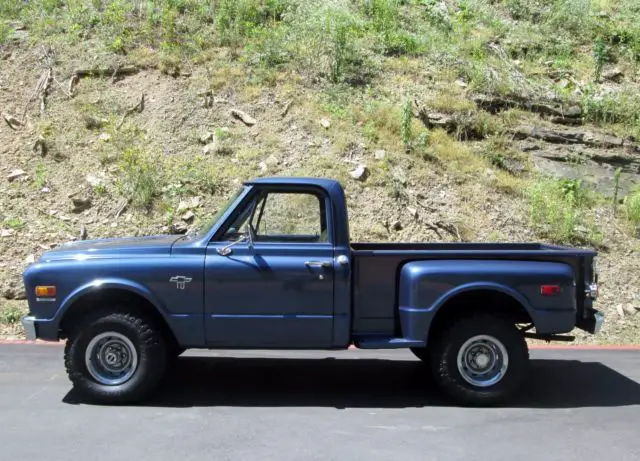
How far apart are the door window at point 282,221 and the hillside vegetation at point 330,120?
4.89 meters

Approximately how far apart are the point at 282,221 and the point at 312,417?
1.87m

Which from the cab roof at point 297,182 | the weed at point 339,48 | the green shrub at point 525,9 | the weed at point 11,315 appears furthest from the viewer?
the green shrub at point 525,9

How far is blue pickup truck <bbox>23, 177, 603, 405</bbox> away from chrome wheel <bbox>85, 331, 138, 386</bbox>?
10 millimetres

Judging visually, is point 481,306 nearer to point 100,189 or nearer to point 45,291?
point 45,291

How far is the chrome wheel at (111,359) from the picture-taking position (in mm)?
6383

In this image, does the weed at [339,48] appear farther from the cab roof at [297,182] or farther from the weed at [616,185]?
the cab roof at [297,182]

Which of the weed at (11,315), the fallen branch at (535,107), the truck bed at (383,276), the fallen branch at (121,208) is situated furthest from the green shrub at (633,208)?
the weed at (11,315)

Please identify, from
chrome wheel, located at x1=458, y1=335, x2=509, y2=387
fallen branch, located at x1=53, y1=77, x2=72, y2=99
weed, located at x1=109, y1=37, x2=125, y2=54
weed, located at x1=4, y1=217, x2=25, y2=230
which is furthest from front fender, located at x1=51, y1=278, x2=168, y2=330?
weed, located at x1=109, y1=37, x2=125, y2=54

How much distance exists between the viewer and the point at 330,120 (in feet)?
46.8

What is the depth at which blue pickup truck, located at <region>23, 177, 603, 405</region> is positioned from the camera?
20.8ft

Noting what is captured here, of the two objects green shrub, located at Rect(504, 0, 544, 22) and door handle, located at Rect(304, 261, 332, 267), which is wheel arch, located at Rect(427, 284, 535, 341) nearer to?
door handle, located at Rect(304, 261, 332, 267)

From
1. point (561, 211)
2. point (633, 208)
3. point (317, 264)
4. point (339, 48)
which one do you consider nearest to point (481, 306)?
point (317, 264)

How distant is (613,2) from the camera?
19.9 meters

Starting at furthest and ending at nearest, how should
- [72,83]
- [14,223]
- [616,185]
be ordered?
[72,83], [616,185], [14,223]
